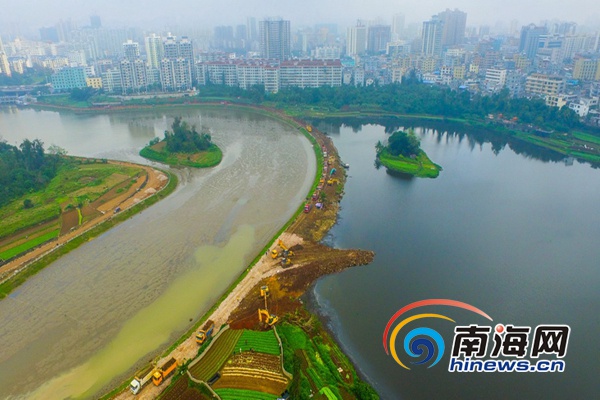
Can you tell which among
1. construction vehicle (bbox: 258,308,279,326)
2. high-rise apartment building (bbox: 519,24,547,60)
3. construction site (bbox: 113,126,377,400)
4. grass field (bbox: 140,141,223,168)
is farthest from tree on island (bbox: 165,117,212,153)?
high-rise apartment building (bbox: 519,24,547,60)

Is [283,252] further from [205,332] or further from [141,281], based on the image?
[141,281]

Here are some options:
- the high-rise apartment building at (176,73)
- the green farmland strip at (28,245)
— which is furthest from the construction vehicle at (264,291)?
the high-rise apartment building at (176,73)

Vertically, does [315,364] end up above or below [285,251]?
below

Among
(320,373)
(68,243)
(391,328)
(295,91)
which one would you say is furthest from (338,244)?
(295,91)

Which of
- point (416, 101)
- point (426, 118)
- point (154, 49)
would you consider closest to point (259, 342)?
point (426, 118)

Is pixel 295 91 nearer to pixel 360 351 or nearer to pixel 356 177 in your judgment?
pixel 356 177

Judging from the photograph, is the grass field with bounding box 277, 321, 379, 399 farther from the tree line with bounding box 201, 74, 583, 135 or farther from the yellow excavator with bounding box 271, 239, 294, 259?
the tree line with bounding box 201, 74, 583, 135
